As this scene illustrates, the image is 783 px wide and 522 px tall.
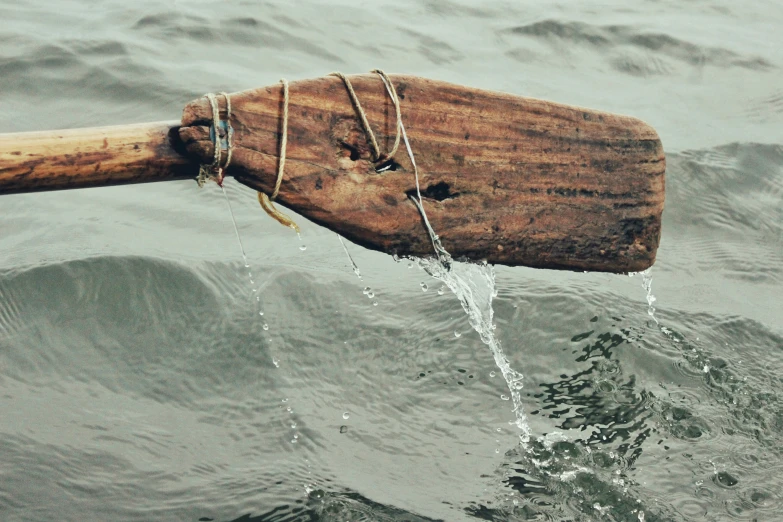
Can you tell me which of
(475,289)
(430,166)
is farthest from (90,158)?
(475,289)

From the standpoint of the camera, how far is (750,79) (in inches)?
274

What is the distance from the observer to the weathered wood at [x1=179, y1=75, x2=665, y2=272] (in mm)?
2525

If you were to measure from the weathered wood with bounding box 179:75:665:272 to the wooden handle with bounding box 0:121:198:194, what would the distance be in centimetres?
7

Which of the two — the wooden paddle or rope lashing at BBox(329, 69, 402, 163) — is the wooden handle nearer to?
the wooden paddle

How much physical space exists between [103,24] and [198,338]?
4.13 metres

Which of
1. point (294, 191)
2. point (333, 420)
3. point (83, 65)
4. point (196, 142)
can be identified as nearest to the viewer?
point (196, 142)

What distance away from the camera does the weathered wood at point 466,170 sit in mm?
2525

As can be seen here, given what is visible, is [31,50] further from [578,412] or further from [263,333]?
[578,412]

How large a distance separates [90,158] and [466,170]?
3.72 feet

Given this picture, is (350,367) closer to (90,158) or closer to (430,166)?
(430,166)

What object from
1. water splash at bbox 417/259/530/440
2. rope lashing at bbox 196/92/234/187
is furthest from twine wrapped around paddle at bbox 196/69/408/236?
water splash at bbox 417/259/530/440

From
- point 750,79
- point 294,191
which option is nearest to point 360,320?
point 294,191

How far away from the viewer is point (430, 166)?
2.74 m

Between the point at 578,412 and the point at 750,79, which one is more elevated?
the point at 750,79
